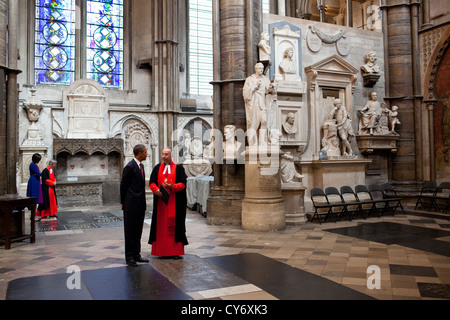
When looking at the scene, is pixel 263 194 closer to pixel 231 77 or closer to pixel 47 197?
pixel 231 77

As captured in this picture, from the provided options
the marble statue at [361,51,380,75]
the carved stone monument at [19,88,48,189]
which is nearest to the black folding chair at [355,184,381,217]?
the marble statue at [361,51,380,75]

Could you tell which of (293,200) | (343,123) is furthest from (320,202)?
(343,123)

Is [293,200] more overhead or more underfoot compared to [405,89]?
more underfoot

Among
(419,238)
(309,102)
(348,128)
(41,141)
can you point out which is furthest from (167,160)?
(41,141)

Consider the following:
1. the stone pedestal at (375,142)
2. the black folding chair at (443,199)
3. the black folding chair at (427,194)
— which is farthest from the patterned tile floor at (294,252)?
the stone pedestal at (375,142)

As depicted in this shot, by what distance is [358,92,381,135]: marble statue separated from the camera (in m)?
11.3

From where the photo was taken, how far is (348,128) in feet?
35.4

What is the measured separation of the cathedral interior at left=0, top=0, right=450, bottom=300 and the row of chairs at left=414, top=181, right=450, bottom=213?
0.95 feet

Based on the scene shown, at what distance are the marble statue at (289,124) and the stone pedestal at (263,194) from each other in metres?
1.91

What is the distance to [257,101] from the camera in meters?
8.40

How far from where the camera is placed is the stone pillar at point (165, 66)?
1667 cm

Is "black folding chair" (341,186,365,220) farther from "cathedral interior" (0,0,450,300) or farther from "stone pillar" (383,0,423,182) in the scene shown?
"stone pillar" (383,0,423,182)

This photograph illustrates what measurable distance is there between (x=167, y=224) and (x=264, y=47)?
5.21 meters
